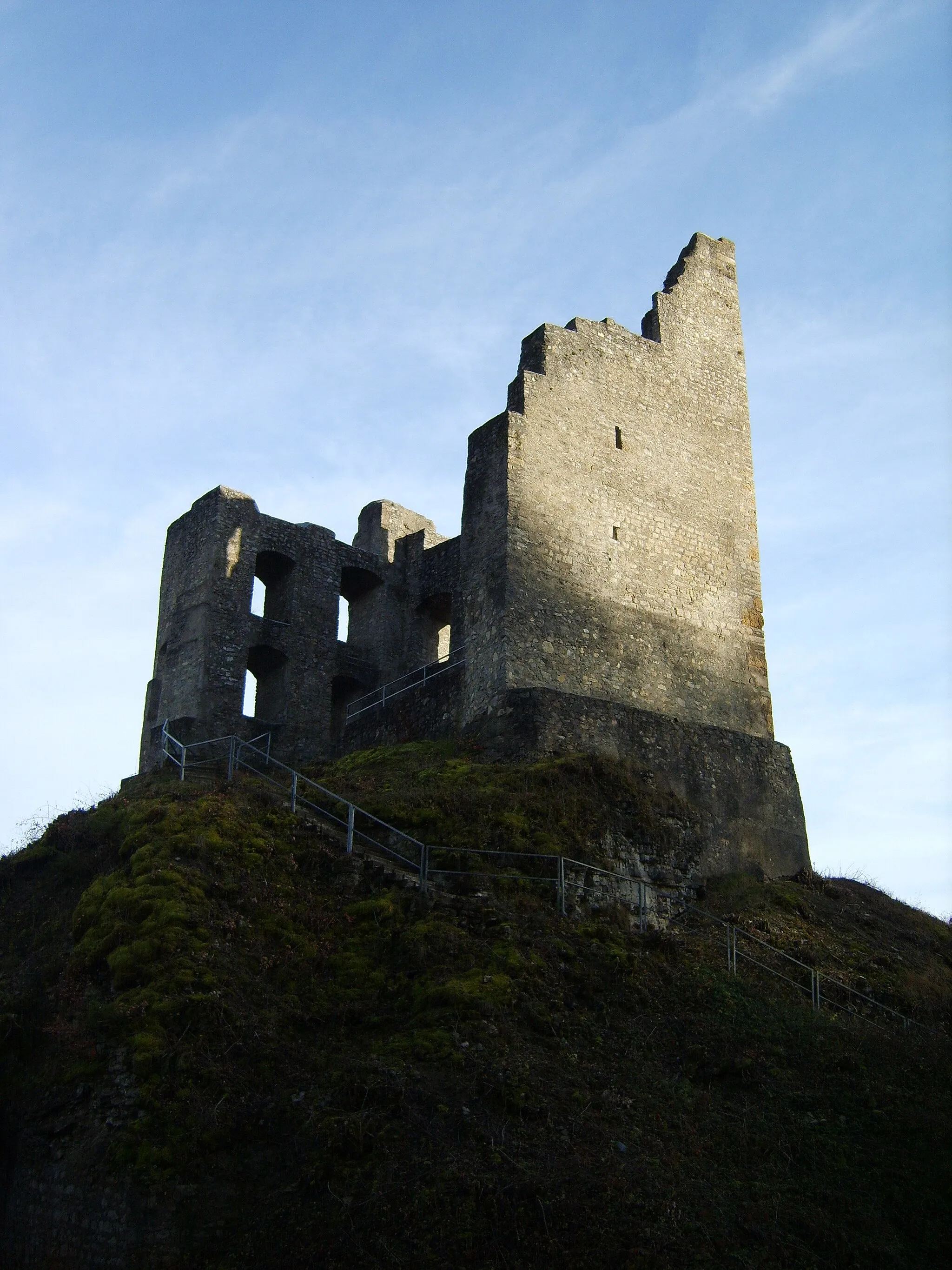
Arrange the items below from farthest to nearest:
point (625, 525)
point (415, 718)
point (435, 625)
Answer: point (435, 625) < point (625, 525) < point (415, 718)

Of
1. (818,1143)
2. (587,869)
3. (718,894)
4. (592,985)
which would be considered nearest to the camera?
(818,1143)

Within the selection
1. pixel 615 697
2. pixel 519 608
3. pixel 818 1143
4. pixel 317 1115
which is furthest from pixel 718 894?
pixel 317 1115

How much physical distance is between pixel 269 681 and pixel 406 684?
287 centimetres

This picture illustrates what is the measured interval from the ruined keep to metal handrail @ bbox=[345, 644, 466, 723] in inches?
5.4

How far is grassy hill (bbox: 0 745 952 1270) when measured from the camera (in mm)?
10711

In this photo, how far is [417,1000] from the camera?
13.4m

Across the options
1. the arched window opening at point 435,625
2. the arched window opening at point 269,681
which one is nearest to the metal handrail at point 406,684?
the arched window opening at point 435,625

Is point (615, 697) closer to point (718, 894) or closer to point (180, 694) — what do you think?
point (718, 894)

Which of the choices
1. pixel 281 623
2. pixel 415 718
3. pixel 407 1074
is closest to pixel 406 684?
pixel 281 623

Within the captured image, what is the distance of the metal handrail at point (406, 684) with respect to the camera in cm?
2277

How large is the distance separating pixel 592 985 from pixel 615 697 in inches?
317

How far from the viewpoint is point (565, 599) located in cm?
2195

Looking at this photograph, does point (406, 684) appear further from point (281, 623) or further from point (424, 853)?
point (424, 853)

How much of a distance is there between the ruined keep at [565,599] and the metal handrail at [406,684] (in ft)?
0.45
